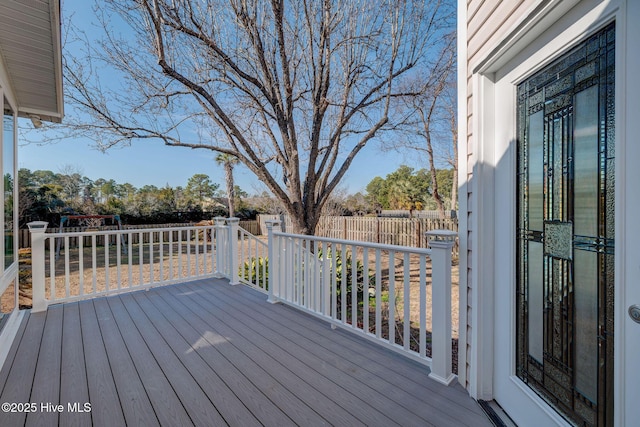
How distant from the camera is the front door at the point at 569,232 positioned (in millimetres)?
1071

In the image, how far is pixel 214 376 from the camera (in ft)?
6.47

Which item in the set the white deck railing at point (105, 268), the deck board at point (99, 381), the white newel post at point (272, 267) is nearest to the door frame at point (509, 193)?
the deck board at point (99, 381)

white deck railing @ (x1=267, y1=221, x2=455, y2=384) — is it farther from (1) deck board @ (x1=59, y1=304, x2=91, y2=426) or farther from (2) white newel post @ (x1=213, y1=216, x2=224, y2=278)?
(1) deck board @ (x1=59, y1=304, x2=91, y2=426)

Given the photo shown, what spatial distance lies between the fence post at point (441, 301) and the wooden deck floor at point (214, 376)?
115 mm

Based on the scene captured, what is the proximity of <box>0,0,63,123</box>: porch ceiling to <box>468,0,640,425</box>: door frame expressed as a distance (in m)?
3.45

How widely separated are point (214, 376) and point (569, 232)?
2.23m

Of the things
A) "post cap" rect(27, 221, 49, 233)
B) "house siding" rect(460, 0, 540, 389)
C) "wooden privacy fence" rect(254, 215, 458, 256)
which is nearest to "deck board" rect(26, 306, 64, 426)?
"post cap" rect(27, 221, 49, 233)

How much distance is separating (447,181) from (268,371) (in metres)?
18.8

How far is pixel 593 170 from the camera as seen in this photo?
44.2 inches

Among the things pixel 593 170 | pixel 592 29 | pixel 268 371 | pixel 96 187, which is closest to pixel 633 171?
pixel 593 170

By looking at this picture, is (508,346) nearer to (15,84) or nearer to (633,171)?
(633,171)

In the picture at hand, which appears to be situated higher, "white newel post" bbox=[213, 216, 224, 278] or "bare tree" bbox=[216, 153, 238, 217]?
"bare tree" bbox=[216, 153, 238, 217]

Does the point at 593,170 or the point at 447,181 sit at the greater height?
the point at 447,181

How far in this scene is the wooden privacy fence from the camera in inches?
352
